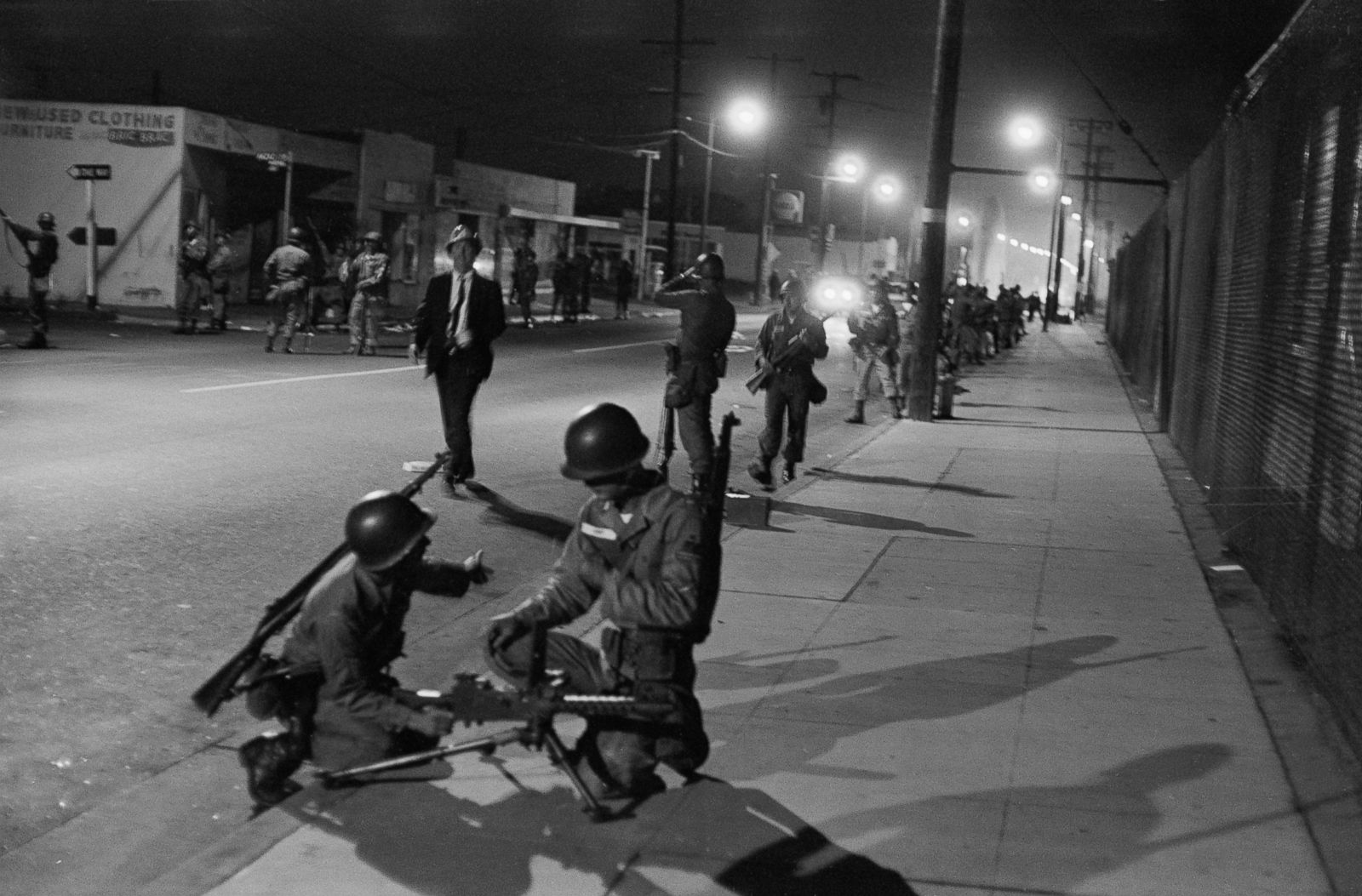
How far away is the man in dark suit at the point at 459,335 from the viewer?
1195 centimetres

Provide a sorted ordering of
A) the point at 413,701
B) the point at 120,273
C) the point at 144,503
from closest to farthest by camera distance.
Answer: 1. the point at 413,701
2. the point at 144,503
3. the point at 120,273

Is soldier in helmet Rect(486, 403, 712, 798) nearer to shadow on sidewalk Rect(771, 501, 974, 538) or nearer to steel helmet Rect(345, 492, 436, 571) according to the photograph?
steel helmet Rect(345, 492, 436, 571)

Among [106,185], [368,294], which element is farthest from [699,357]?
[106,185]

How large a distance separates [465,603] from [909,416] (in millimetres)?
12547

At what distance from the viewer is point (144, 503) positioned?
10.8 meters

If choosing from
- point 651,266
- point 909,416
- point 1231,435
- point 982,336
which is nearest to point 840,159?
point 651,266

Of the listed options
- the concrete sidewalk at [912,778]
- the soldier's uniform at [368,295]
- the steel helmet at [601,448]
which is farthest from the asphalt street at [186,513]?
the soldier's uniform at [368,295]

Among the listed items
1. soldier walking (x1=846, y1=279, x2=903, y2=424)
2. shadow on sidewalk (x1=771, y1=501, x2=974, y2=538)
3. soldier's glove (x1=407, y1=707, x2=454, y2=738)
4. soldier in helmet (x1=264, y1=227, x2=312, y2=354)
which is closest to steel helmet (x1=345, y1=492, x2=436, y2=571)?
soldier's glove (x1=407, y1=707, x2=454, y2=738)

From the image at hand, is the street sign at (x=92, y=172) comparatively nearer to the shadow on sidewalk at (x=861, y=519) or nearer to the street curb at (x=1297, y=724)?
the shadow on sidewalk at (x=861, y=519)

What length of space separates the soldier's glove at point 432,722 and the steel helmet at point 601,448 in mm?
831

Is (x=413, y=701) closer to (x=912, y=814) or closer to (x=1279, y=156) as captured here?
(x=912, y=814)

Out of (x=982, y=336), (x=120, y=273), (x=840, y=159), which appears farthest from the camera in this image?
(x=840, y=159)

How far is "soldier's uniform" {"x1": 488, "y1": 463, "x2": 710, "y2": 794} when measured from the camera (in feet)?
17.0

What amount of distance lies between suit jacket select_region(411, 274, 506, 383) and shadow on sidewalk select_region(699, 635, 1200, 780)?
5.06 m
